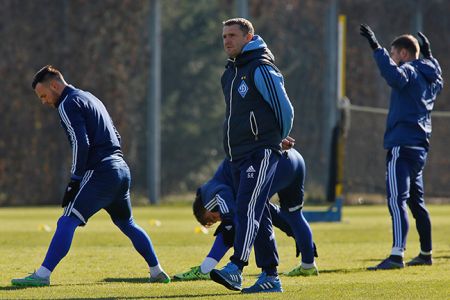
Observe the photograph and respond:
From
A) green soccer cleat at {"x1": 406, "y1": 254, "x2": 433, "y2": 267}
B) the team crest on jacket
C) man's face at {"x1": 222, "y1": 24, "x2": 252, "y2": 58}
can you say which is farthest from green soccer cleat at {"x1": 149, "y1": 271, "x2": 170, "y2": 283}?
green soccer cleat at {"x1": 406, "y1": 254, "x2": 433, "y2": 267}

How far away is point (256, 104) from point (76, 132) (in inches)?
56.4

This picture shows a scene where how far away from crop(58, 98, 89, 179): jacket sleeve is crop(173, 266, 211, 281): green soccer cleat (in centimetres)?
121

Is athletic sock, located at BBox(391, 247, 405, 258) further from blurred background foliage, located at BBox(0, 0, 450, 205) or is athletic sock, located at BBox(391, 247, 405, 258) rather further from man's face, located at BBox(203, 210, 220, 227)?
blurred background foliage, located at BBox(0, 0, 450, 205)

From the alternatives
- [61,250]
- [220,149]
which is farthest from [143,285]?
[220,149]

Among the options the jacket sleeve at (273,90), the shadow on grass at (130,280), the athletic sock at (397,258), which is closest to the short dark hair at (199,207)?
the shadow on grass at (130,280)

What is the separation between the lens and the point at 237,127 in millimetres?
7742

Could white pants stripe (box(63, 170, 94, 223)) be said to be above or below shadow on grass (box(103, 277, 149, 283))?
above

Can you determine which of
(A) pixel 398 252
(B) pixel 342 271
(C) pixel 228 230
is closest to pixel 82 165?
(C) pixel 228 230

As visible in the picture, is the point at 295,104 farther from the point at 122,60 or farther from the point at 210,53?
the point at 210,53

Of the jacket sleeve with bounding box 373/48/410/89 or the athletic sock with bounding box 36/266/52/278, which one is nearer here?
the athletic sock with bounding box 36/266/52/278

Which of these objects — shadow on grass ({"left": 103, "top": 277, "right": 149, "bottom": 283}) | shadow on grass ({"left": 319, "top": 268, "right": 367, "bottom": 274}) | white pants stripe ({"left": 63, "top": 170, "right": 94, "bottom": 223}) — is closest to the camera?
white pants stripe ({"left": 63, "top": 170, "right": 94, "bottom": 223})

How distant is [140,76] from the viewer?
83.5 feet

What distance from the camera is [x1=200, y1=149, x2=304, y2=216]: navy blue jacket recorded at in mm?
8648

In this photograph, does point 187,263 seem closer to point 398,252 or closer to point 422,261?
point 398,252
